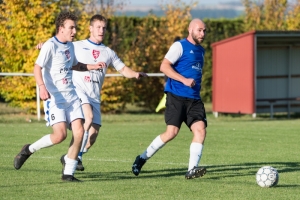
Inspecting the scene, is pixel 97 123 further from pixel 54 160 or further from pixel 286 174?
pixel 286 174

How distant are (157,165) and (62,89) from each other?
2.54 metres

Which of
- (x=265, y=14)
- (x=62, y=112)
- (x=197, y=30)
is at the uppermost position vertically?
(x=197, y=30)

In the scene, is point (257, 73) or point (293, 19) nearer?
point (257, 73)

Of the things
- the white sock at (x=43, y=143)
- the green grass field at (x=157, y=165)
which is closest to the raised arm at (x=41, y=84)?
the white sock at (x=43, y=143)

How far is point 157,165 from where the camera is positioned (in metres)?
11.5

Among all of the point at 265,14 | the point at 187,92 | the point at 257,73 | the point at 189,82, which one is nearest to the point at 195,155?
the point at 187,92

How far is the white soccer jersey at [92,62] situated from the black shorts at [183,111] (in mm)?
1061

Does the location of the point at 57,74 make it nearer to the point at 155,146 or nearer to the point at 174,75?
the point at 174,75

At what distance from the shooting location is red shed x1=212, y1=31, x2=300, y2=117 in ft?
74.6

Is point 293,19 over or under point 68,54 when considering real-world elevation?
under

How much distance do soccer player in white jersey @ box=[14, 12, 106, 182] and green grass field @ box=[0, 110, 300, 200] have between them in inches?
18.6

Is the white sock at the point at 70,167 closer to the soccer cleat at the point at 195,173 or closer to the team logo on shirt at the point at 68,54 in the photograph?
the team logo on shirt at the point at 68,54

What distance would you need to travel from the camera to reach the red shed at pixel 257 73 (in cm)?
2273

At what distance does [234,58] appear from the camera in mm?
23359
